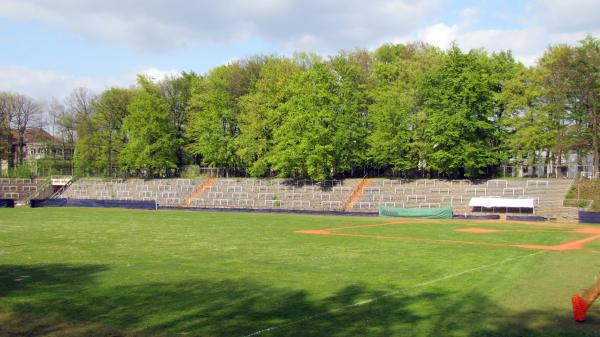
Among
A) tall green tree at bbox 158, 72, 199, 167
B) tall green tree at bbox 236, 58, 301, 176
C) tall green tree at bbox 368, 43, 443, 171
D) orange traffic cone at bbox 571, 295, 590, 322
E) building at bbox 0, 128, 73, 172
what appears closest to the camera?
orange traffic cone at bbox 571, 295, 590, 322

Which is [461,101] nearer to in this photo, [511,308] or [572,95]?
[572,95]

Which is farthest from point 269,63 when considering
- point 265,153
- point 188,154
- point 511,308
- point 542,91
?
point 511,308

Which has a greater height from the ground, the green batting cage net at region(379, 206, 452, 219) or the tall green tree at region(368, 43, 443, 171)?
the tall green tree at region(368, 43, 443, 171)

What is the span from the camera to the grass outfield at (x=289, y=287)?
39.7 feet

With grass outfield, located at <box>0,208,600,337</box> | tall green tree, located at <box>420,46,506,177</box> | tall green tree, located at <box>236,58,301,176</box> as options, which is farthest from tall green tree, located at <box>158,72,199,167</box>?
grass outfield, located at <box>0,208,600,337</box>

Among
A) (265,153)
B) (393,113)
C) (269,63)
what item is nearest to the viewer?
(393,113)

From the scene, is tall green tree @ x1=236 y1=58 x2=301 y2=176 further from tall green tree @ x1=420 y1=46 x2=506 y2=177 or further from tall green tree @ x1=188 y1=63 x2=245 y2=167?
tall green tree @ x1=420 y1=46 x2=506 y2=177

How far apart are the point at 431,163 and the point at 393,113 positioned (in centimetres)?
826

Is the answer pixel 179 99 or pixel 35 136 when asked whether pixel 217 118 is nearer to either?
pixel 179 99

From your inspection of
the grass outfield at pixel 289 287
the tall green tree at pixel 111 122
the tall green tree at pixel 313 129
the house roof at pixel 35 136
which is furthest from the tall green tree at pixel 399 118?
the house roof at pixel 35 136

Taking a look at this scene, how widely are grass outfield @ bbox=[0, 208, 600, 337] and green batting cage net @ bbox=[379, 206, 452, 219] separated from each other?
2187cm

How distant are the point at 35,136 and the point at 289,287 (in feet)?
364

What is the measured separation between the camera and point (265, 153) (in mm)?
79000

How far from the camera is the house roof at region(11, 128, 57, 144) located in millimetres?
104506
